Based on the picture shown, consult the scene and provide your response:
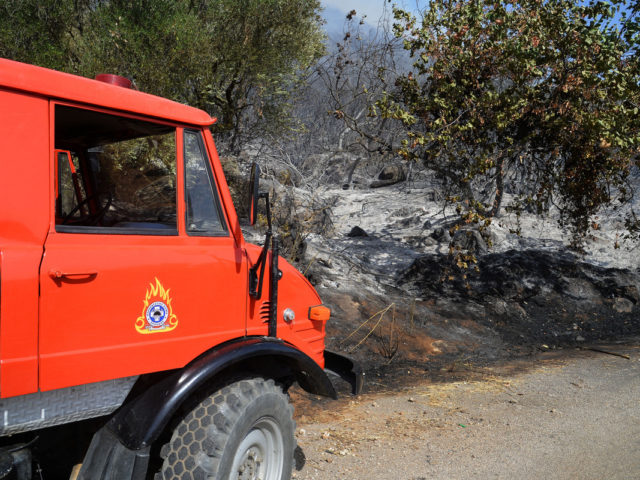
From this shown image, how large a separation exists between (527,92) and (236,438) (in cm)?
721

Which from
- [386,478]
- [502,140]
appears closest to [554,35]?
[502,140]

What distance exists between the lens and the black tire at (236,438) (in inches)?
95.3

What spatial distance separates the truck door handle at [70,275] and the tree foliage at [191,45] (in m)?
8.51

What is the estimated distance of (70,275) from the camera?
205cm

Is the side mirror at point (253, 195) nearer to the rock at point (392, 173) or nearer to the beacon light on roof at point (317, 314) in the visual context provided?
the beacon light on roof at point (317, 314)

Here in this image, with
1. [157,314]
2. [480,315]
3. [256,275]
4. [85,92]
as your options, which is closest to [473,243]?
[480,315]

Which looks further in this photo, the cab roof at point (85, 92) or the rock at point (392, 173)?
the rock at point (392, 173)

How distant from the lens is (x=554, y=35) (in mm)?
7371

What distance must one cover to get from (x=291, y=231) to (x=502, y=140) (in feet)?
14.0

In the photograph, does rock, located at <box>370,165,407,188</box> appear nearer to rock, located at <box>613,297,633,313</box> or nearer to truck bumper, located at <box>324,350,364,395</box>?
rock, located at <box>613,297,633,313</box>

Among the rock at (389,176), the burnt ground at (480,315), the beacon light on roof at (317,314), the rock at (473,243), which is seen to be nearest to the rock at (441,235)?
the rock at (473,243)

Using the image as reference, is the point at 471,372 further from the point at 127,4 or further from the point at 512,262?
the point at 127,4

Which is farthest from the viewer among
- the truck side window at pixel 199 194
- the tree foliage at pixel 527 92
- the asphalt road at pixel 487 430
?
the tree foliage at pixel 527 92

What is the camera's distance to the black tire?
7.95 feet
